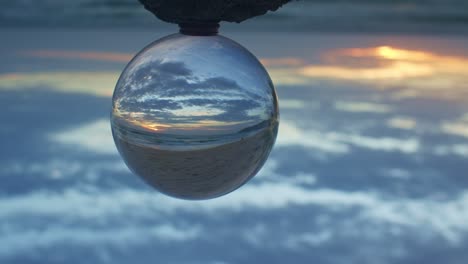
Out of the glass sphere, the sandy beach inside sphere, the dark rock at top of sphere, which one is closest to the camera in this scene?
the glass sphere

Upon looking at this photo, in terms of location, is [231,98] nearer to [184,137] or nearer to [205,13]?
[184,137]

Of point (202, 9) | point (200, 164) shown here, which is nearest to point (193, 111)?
point (200, 164)

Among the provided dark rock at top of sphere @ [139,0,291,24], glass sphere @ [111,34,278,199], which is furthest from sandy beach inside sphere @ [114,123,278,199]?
dark rock at top of sphere @ [139,0,291,24]

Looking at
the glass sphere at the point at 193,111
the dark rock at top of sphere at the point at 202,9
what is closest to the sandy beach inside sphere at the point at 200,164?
the glass sphere at the point at 193,111

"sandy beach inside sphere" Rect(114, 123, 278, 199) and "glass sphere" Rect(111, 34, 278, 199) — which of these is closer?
"glass sphere" Rect(111, 34, 278, 199)

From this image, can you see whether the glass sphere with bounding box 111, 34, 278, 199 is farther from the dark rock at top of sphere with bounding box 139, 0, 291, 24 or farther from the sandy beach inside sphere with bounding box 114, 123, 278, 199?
the dark rock at top of sphere with bounding box 139, 0, 291, 24

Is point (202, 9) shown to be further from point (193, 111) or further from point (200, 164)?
point (200, 164)

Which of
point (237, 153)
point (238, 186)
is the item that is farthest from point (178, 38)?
point (238, 186)
